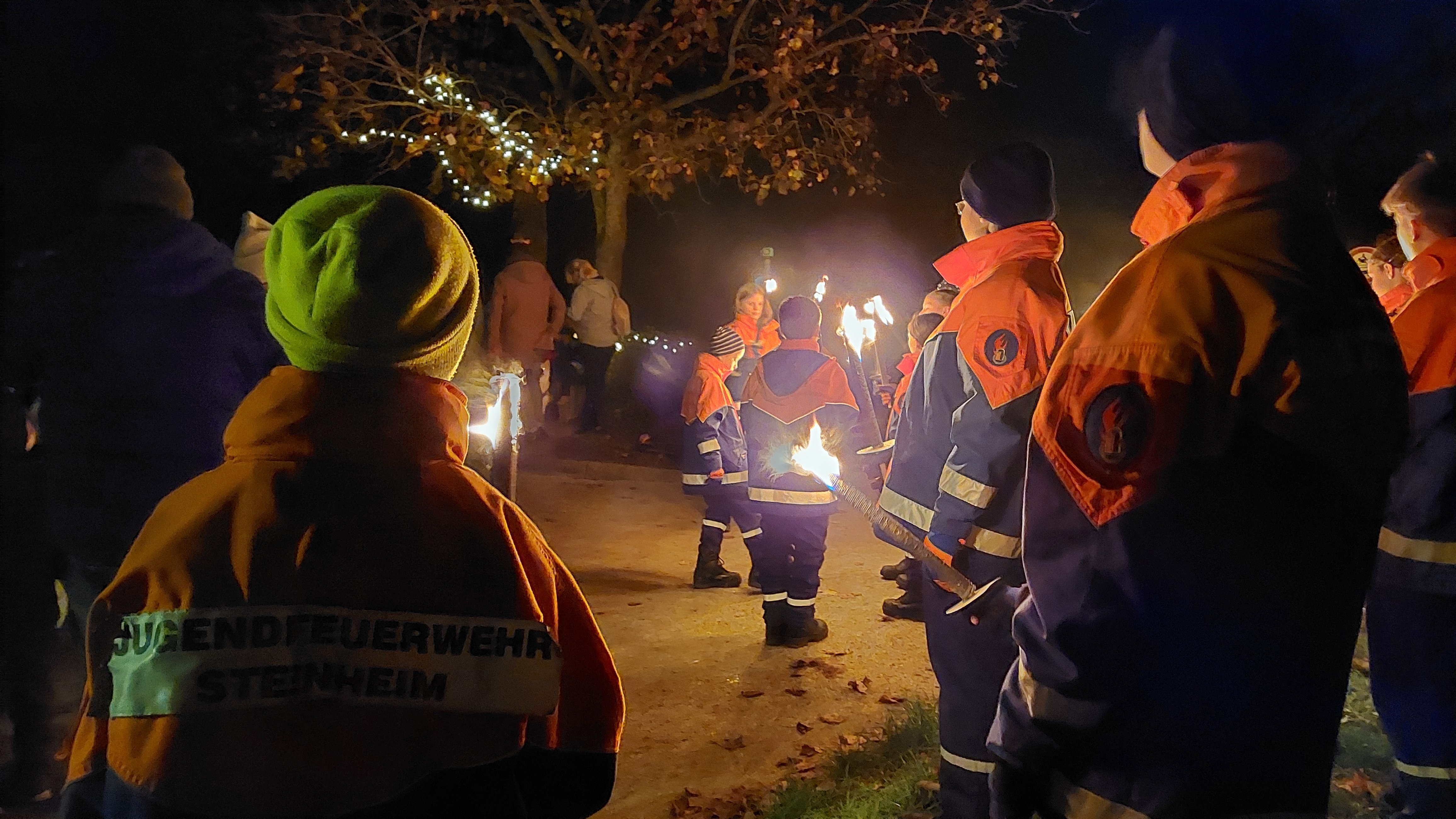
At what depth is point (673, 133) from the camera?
12867 mm

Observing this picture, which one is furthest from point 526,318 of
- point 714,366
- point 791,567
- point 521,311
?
point 791,567

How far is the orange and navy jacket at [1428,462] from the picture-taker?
330 centimetres

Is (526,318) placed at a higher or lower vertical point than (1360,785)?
higher

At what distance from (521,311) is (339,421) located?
10.5m

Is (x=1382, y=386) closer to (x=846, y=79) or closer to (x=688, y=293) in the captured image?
(x=846, y=79)

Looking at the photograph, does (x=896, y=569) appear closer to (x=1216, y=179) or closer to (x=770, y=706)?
(x=770, y=706)

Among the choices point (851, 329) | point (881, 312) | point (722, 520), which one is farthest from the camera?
point (722, 520)

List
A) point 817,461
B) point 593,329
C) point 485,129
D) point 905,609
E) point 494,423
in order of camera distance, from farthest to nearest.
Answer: point 593,329 → point 485,129 → point 905,609 → point 494,423 → point 817,461

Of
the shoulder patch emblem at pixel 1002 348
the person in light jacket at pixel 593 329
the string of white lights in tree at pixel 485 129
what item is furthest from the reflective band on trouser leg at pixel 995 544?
the string of white lights in tree at pixel 485 129

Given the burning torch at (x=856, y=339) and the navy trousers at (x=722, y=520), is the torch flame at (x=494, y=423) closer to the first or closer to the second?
the burning torch at (x=856, y=339)

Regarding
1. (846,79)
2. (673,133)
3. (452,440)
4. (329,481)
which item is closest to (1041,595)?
(452,440)

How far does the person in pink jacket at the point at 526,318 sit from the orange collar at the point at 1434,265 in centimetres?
957

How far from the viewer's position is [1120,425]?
1676mm

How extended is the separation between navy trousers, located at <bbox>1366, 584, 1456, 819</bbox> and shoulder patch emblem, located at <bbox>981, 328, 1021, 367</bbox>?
5.45 ft
